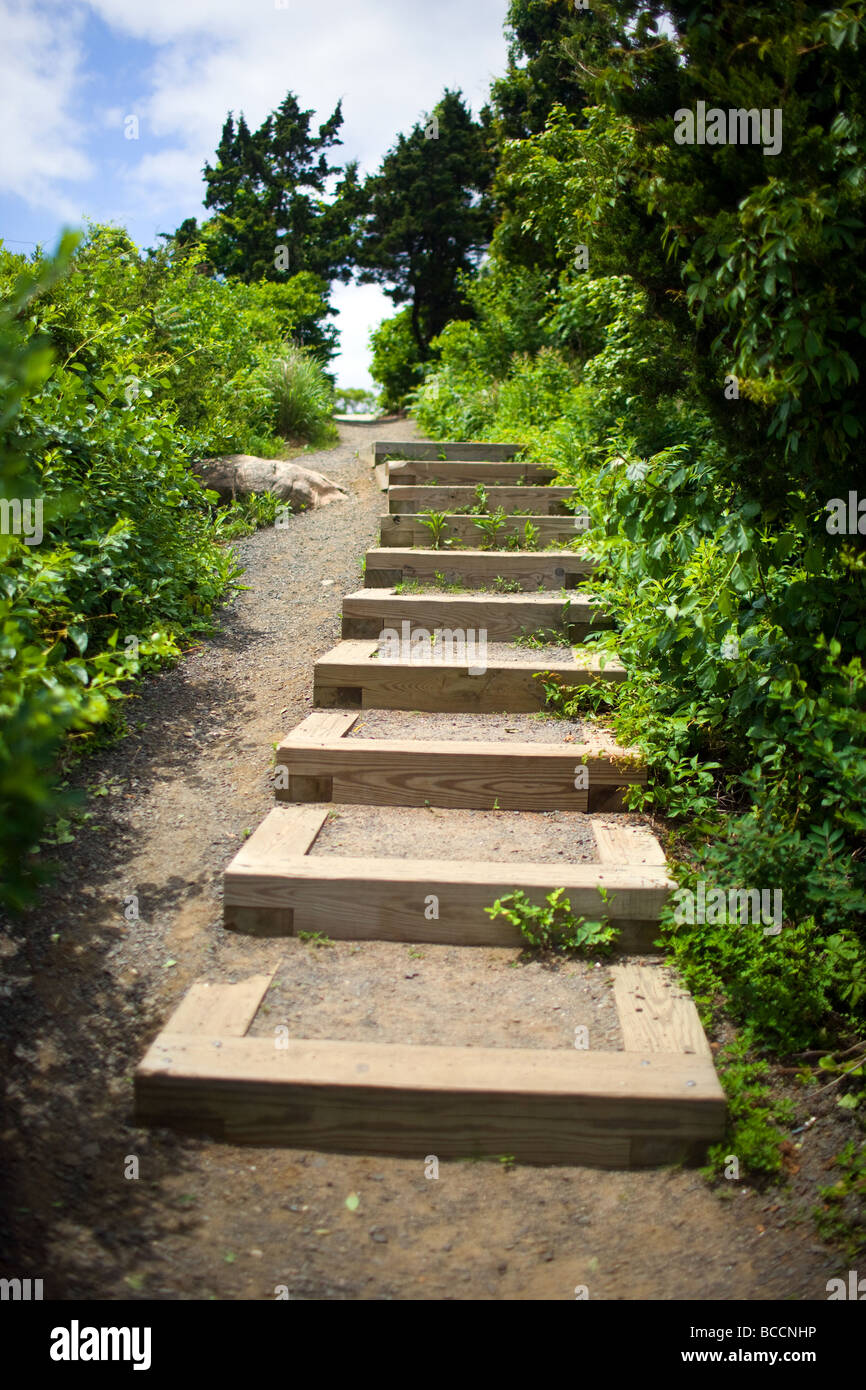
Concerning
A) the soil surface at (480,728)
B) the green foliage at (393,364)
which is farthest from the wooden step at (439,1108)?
the green foliage at (393,364)

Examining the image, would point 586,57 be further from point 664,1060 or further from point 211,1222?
point 211,1222

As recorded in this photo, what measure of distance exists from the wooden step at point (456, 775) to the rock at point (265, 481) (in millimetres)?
4687

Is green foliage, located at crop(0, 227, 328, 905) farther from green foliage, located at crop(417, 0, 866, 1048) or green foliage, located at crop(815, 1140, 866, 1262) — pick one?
green foliage, located at crop(815, 1140, 866, 1262)

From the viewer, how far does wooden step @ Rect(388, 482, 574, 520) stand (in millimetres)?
6285

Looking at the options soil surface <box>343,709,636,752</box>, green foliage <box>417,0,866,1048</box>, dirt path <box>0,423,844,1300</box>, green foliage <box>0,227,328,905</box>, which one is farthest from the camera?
soil surface <box>343,709,636,752</box>

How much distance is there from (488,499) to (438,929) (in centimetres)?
439

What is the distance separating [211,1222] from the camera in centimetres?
195

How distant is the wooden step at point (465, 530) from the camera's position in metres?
5.80

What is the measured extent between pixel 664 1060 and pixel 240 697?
259 cm

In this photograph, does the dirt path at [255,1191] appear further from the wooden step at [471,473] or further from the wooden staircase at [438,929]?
the wooden step at [471,473]

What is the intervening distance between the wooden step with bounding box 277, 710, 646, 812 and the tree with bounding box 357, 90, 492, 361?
21.8 metres

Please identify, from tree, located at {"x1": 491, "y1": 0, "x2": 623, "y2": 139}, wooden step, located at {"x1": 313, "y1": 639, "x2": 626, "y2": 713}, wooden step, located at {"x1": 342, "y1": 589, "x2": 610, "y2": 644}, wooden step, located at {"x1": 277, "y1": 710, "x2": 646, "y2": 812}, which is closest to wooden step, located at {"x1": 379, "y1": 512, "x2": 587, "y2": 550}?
wooden step, located at {"x1": 342, "y1": 589, "x2": 610, "y2": 644}

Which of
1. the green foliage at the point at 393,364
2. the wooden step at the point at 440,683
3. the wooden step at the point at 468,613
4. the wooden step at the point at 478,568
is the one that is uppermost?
the green foliage at the point at 393,364

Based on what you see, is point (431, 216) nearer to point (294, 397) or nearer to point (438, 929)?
point (294, 397)
